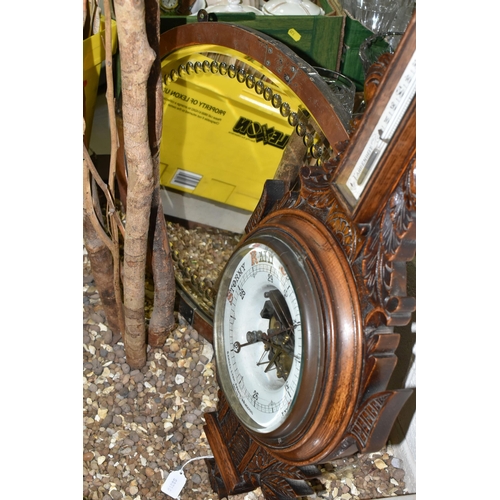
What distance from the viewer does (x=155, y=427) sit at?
1.42 meters

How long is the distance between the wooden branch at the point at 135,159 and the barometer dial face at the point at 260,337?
0.65ft

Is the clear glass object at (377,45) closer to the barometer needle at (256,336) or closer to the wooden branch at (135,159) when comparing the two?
A: the wooden branch at (135,159)

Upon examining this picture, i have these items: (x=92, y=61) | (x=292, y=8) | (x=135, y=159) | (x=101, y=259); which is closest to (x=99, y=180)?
(x=135, y=159)

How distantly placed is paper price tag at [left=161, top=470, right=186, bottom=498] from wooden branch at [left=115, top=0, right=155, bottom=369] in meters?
0.27

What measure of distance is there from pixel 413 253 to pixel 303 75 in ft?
1.63

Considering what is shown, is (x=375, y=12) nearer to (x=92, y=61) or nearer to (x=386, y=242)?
(x=92, y=61)

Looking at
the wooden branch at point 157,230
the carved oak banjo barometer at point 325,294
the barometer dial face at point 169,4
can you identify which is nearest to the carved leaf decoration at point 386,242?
the carved oak banjo barometer at point 325,294

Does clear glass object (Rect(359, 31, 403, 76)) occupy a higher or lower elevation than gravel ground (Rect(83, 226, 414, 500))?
higher

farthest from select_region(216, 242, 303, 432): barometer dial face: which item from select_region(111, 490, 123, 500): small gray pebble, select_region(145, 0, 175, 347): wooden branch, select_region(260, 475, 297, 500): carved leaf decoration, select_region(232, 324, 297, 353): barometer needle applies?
select_region(111, 490, 123, 500): small gray pebble

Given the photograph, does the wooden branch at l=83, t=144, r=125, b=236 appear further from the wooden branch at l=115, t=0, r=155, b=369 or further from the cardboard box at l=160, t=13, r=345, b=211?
the cardboard box at l=160, t=13, r=345, b=211

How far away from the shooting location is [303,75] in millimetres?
1179

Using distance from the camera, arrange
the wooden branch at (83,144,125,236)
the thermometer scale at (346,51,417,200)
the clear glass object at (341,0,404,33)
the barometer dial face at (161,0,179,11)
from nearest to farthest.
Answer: the thermometer scale at (346,51,417,200) → the wooden branch at (83,144,125,236) → the clear glass object at (341,0,404,33) → the barometer dial face at (161,0,179,11)

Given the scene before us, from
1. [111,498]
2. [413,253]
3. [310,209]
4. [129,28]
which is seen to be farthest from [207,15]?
[111,498]

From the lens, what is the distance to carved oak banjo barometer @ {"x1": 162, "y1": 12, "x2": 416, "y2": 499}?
821 millimetres
